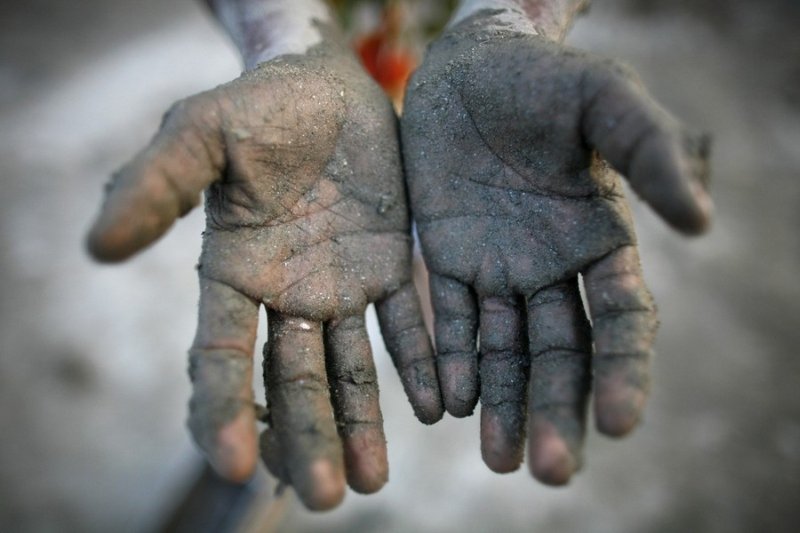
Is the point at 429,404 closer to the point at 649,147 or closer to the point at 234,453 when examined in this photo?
the point at 234,453

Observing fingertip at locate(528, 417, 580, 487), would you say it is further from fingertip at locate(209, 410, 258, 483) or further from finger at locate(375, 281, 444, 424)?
fingertip at locate(209, 410, 258, 483)

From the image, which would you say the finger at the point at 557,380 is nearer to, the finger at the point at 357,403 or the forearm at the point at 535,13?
the finger at the point at 357,403

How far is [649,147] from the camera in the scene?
81cm

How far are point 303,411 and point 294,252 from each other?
28 centimetres

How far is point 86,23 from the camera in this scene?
3.33m

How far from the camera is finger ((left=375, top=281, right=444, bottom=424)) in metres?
1.06

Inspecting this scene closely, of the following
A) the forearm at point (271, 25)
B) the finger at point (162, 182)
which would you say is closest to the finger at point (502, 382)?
the finger at point (162, 182)

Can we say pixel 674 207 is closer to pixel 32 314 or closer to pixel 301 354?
pixel 301 354

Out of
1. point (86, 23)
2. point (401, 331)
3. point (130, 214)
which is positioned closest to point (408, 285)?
point (401, 331)

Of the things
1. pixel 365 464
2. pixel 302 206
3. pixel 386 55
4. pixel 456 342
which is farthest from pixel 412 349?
pixel 386 55

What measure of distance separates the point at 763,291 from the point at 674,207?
2114 mm

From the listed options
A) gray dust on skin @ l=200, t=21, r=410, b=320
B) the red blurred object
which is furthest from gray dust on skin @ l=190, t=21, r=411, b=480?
the red blurred object

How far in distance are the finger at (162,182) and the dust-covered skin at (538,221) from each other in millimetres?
438

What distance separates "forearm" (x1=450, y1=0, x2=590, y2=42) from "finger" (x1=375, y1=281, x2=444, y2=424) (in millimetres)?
597
